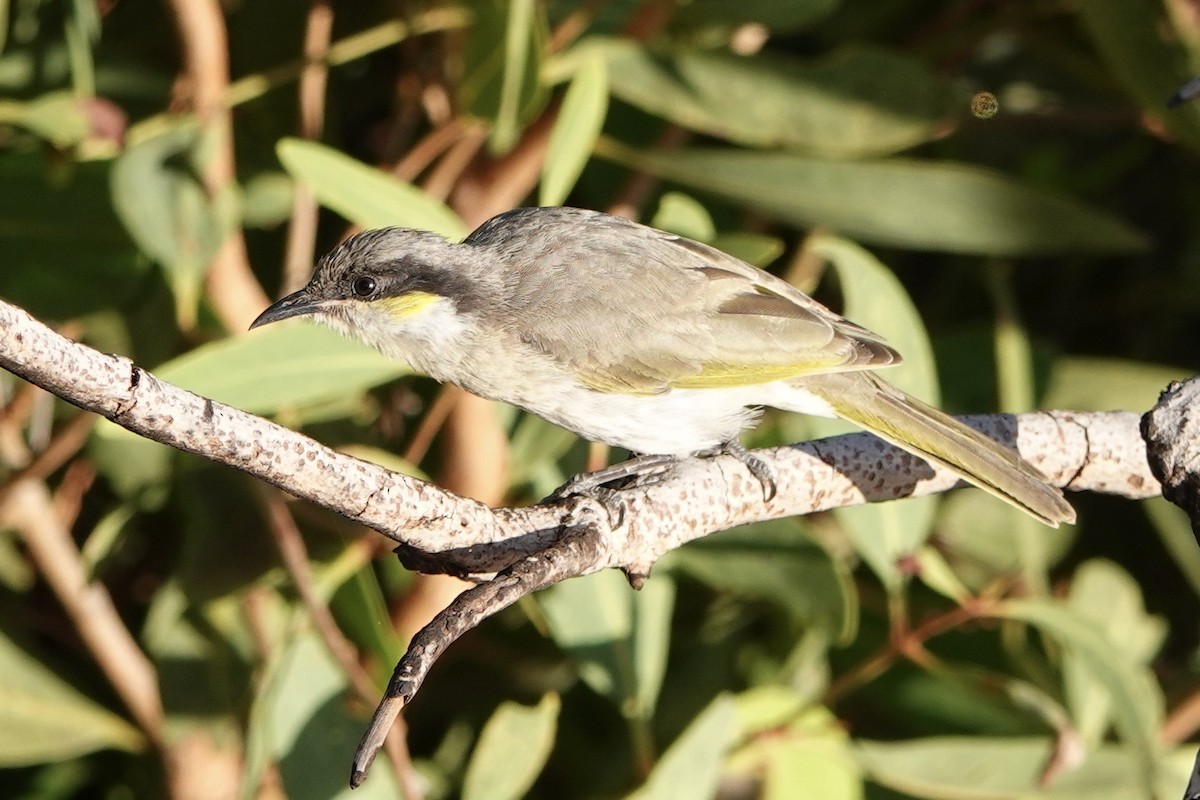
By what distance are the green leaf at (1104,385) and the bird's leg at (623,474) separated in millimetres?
1312

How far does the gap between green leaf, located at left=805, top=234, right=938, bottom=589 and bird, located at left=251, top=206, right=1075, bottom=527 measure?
0.57 ft

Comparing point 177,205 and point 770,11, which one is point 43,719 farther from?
point 770,11

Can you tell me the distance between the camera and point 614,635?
335 cm

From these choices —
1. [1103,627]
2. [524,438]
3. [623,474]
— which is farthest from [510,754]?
[1103,627]

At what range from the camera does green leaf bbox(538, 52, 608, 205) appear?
3211 mm

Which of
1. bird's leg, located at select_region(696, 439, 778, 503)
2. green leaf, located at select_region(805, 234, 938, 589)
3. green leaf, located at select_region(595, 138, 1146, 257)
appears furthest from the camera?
green leaf, located at select_region(595, 138, 1146, 257)

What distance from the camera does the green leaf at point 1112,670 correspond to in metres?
3.15

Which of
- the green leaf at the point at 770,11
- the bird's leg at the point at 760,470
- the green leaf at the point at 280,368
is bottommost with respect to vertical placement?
the bird's leg at the point at 760,470

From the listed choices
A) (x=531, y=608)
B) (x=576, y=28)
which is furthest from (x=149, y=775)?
(x=576, y=28)

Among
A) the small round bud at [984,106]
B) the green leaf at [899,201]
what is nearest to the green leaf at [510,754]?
the green leaf at [899,201]

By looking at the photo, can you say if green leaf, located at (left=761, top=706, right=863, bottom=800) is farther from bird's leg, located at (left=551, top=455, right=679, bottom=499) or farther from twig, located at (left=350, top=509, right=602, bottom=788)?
twig, located at (left=350, top=509, right=602, bottom=788)

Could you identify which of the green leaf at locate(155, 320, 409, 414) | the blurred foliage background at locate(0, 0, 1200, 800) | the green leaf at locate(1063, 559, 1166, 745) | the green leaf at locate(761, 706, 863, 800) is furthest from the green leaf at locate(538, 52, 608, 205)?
the green leaf at locate(1063, 559, 1166, 745)

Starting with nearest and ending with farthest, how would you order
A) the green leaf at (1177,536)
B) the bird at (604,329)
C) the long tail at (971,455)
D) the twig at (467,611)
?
the twig at (467,611)
the long tail at (971,455)
the bird at (604,329)
the green leaf at (1177,536)

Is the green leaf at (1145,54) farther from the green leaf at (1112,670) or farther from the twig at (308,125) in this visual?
the twig at (308,125)
